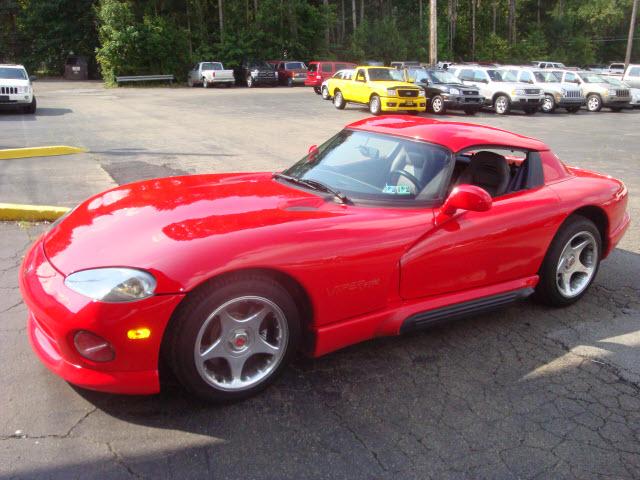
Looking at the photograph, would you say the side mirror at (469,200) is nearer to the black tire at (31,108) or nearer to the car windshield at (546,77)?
the black tire at (31,108)

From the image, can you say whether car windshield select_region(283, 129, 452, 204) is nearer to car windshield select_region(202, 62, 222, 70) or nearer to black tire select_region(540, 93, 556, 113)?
black tire select_region(540, 93, 556, 113)

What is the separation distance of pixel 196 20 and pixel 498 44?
28.7m

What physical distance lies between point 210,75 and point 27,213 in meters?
31.2

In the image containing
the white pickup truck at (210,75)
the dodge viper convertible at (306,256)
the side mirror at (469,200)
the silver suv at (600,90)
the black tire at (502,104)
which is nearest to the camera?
the dodge viper convertible at (306,256)

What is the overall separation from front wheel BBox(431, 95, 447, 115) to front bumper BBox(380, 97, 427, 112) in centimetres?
140

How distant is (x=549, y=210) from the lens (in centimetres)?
419

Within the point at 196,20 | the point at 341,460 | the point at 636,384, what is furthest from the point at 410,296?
the point at 196,20

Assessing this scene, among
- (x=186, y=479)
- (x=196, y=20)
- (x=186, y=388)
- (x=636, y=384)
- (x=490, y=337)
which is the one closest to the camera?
(x=186, y=479)

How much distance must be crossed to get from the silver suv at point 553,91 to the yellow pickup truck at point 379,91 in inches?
221

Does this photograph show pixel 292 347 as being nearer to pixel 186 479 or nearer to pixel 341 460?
pixel 341 460

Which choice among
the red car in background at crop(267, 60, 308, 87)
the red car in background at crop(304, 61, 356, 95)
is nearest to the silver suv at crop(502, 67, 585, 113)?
the red car in background at crop(304, 61, 356, 95)

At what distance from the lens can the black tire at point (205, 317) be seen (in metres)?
2.78

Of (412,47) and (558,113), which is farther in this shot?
(412,47)

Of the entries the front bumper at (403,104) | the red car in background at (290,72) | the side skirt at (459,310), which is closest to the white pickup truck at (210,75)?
the red car in background at (290,72)
